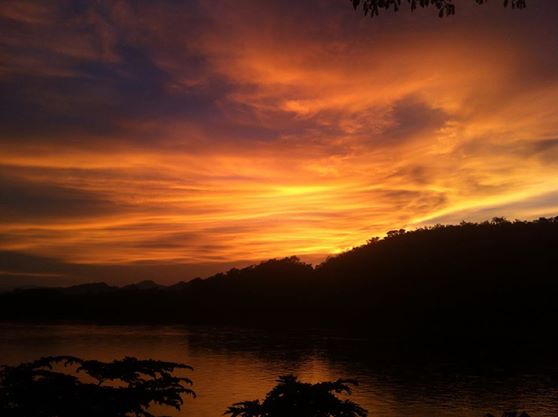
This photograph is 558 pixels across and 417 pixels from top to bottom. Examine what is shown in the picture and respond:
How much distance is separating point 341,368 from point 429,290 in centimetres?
8225

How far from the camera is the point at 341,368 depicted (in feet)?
249

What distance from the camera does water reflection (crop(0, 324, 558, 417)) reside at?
174ft

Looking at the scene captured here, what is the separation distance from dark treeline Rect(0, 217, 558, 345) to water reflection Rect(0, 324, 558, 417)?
26.3 m

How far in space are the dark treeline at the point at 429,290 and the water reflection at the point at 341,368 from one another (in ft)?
86.1

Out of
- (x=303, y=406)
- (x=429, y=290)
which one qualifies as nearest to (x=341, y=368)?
(x=303, y=406)

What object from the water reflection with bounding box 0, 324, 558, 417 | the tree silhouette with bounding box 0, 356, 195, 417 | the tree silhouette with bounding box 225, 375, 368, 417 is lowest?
the water reflection with bounding box 0, 324, 558, 417

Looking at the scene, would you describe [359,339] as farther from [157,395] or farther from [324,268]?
[157,395]

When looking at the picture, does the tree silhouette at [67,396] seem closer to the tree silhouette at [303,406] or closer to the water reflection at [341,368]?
the tree silhouette at [303,406]

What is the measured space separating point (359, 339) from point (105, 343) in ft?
169

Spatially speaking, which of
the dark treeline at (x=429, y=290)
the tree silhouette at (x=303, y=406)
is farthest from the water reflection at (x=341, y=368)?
the tree silhouette at (x=303, y=406)

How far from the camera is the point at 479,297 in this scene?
138 meters

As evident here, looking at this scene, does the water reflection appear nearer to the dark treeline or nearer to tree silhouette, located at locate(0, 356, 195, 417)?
the dark treeline

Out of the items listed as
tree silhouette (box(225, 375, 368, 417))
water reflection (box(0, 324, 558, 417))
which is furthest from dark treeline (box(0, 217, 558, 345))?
tree silhouette (box(225, 375, 368, 417))

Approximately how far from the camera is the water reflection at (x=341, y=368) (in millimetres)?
53125
